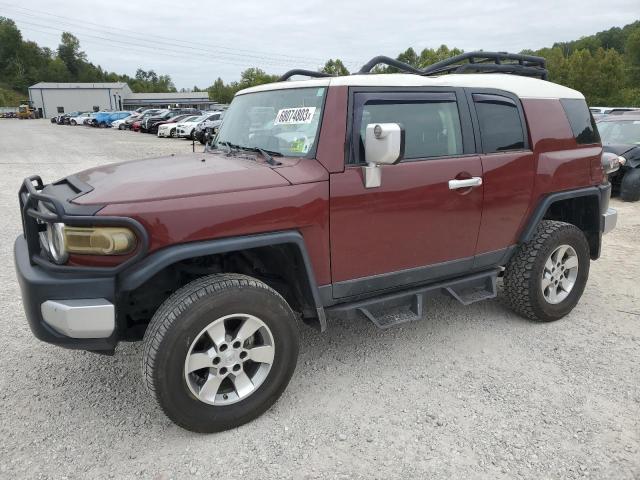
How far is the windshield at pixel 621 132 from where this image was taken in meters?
9.78

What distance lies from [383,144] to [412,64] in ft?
163

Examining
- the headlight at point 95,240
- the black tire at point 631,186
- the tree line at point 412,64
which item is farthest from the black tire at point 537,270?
the tree line at point 412,64

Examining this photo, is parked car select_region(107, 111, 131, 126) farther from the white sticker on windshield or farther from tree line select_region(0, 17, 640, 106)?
the white sticker on windshield

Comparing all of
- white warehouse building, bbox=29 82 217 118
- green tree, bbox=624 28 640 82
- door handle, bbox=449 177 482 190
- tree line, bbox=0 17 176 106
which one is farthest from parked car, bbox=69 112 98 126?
tree line, bbox=0 17 176 106

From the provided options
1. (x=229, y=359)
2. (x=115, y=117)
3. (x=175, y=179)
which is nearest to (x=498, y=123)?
(x=175, y=179)

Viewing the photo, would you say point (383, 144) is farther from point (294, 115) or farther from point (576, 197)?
point (576, 197)

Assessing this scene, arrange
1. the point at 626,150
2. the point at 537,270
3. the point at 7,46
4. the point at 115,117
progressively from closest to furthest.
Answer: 1. the point at 537,270
2. the point at 626,150
3. the point at 115,117
4. the point at 7,46

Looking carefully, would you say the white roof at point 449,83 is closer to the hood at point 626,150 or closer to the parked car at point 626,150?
the parked car at point 626,150

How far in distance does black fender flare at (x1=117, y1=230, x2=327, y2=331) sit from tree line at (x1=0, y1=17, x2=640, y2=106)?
3496cm

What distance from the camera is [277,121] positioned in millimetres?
3398

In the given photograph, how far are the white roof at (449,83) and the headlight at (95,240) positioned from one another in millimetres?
1547

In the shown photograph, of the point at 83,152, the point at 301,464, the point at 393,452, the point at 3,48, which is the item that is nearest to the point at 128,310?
the point at 301,464

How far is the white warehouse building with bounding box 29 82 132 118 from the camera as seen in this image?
89.9m

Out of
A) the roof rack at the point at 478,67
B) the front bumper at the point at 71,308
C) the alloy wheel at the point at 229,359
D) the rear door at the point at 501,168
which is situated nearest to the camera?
the front bumper at the point at 71,308
